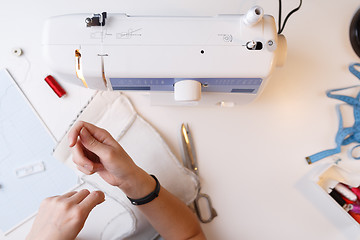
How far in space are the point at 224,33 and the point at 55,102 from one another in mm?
610

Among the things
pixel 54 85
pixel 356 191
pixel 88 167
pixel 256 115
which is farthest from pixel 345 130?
pixel 54 85

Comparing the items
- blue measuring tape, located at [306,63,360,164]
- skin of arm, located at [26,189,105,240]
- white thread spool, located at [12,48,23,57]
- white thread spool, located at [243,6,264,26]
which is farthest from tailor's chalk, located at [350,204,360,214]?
white thread spool, located at [12,48,23,57]

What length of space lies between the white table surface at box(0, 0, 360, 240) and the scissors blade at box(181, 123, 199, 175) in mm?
25

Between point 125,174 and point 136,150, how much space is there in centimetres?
21

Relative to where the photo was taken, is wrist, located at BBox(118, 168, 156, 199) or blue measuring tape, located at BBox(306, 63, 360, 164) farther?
blue measuring tape, located at BBox(306, 63, 360, 164)

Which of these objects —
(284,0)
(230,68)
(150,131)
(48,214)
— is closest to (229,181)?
(150,131)

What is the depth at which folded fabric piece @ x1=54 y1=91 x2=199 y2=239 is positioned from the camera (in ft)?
2.61

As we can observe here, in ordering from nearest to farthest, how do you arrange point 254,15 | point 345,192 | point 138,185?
1. point 254,15
2. point 138,185
3. point 345,192

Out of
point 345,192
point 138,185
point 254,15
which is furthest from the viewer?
point 345,192

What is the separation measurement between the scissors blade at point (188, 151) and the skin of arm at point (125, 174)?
0.46 feet

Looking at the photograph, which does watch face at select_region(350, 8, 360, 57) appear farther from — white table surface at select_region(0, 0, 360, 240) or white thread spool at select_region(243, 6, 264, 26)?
white thread spool at select_region(243, 6, 264, 26)

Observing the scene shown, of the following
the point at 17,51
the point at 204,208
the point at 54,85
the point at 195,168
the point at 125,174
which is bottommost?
the point at 204,208

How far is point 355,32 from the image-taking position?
82cm

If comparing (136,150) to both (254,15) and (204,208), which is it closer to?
(204,208)
